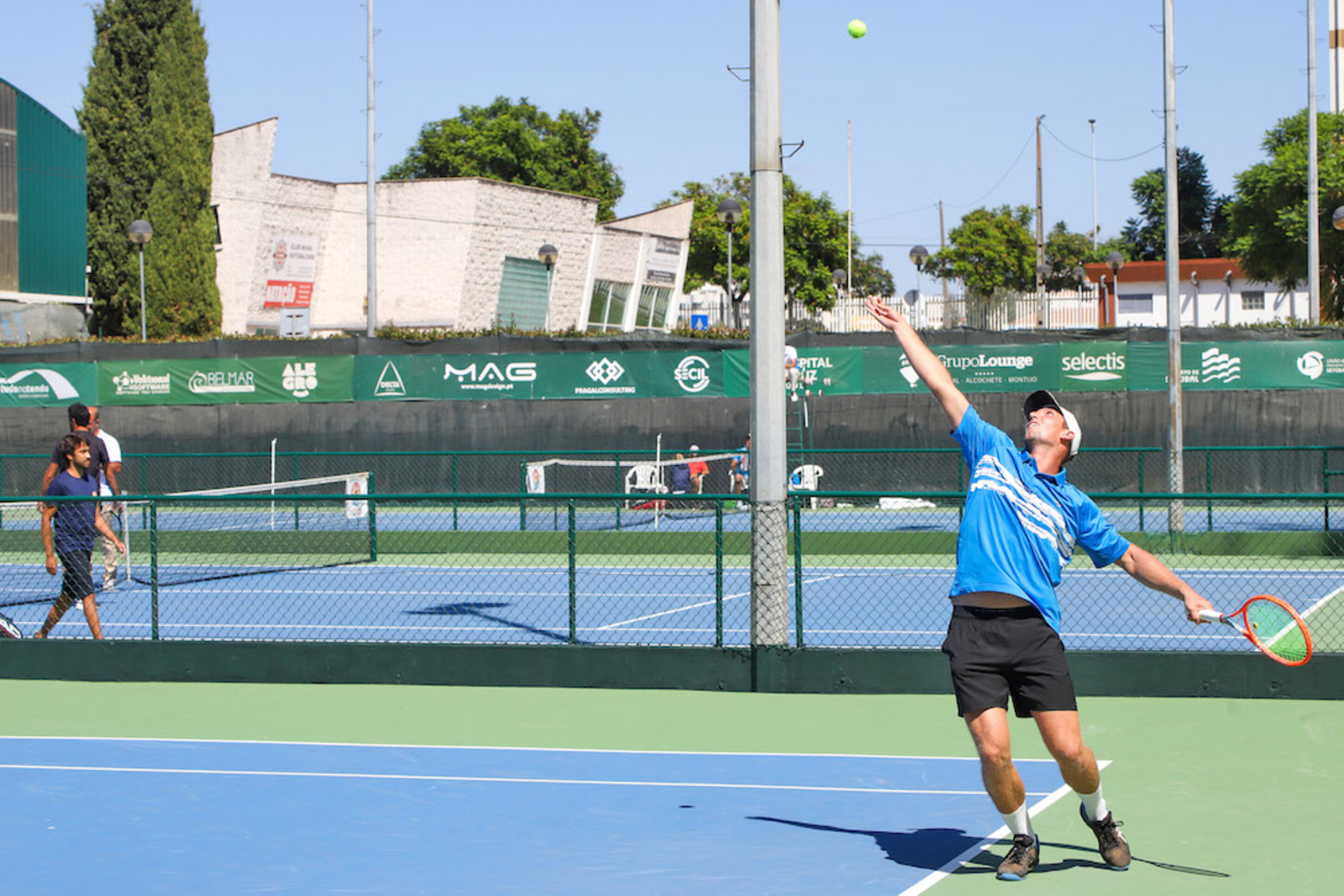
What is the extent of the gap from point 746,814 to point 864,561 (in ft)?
37.2

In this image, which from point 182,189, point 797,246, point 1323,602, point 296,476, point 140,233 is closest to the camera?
point 1323,602

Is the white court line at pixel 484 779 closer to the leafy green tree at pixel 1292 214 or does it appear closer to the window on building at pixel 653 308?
the leafy green tree at pixel 1292 214

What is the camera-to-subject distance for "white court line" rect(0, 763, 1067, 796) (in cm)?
813

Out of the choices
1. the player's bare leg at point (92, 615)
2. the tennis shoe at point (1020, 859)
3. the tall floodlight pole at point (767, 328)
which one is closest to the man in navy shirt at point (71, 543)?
the player's bare leg at point (92, 615)

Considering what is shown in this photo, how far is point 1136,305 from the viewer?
83.0m

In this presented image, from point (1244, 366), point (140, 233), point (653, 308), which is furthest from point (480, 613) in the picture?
point (653, 308)

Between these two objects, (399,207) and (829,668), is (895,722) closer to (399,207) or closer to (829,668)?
(829,668)

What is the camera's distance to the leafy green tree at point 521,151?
74.4m

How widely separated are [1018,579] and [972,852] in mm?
1490

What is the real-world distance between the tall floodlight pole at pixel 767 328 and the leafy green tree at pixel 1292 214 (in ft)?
119

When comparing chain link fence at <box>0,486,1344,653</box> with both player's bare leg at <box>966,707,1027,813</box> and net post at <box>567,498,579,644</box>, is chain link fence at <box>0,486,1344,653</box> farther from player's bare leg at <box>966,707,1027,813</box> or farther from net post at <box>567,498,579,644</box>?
player's bare leg at <box>966,707,1027,813</box>

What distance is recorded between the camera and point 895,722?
32.5ft

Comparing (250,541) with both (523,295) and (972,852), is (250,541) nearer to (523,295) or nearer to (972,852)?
(972,852)

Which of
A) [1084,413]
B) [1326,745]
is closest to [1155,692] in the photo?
[1326,745]
